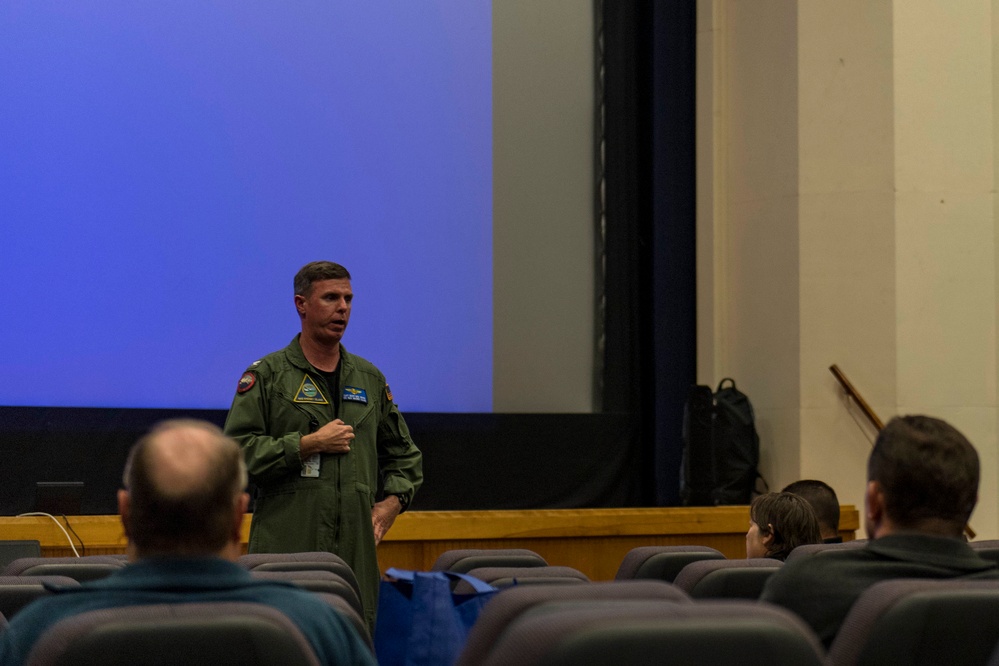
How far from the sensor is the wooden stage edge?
499 centimetres

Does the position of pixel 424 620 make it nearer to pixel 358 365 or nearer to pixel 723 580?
pixel 723 580

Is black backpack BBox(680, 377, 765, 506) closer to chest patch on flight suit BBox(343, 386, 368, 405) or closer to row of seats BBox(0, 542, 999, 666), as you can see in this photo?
chest patch on flight suit BBox(343, 386, 368, 405)

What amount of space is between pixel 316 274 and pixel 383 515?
73 cm

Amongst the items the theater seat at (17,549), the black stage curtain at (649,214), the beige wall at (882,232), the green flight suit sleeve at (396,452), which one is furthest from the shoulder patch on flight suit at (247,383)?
the beige wall at (882,232)

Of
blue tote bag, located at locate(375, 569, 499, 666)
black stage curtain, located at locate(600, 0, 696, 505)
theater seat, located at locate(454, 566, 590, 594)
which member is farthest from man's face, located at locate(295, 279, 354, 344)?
black stage curtain, located at locate(600, 0, 696, 505)

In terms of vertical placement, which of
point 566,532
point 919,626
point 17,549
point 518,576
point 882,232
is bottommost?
point 566,532

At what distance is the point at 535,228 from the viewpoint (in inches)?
256

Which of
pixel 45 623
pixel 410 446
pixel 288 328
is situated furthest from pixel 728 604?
pixel 288 328

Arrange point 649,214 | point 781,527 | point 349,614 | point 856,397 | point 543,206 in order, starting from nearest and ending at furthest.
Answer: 1. point 349,614
2. point 781,527
3. point 856,397
4. point 543,206
5. point 649,214

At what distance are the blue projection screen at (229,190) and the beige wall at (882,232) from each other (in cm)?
153

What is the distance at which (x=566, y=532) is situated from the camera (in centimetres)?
529

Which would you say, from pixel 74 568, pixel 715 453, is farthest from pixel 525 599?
pixel 715 453

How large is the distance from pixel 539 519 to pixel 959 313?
94.5 inches

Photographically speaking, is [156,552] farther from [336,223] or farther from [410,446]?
[336,223]
